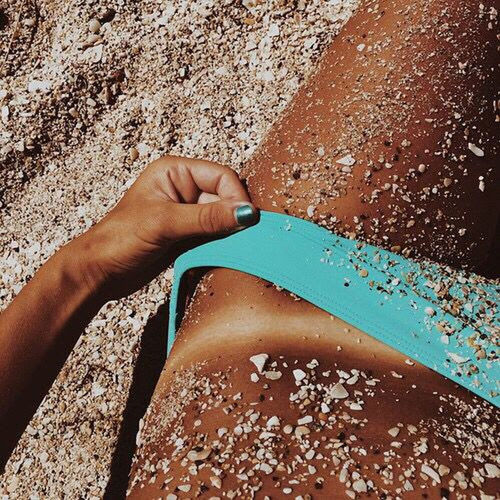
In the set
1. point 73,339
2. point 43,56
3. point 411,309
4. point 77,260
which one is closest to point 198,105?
point 43,56

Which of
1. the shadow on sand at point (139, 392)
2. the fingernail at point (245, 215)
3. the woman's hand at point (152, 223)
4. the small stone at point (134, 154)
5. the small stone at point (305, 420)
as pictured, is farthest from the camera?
the small stone at point (134, 154)

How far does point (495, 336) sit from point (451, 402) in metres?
0.16

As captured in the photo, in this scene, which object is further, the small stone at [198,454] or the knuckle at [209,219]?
the knuckle at [209,219]

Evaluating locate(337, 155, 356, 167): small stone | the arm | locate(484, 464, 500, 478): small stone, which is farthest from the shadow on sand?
locate(484, 464, 500, 478): small stone

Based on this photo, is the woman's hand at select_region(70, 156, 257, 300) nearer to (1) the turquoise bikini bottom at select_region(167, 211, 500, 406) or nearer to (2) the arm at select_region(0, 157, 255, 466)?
(2) the arm at select_region(0, 157, 255, 466)

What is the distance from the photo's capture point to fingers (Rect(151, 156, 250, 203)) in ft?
4.48

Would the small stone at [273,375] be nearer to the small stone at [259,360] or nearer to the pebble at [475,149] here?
the small stone at [259,360]

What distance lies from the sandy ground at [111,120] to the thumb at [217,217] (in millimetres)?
504

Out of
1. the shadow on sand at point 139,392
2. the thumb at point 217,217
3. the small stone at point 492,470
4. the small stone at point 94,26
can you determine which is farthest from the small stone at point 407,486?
the small stone at point 94,26

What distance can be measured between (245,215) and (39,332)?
0.55 metres

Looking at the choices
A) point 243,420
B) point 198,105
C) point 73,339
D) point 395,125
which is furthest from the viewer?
point 198,105

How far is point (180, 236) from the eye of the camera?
1.33 metres

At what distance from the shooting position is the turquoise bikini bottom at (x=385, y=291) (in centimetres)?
111

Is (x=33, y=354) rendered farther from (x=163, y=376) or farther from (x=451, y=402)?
(x=451, y=402)
